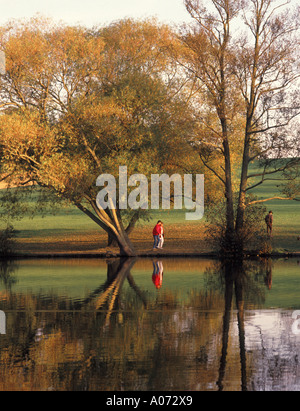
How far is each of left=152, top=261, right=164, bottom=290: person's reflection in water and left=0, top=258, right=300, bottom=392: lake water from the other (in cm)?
7

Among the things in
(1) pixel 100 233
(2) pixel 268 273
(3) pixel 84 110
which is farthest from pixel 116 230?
(1) pixel 100 233

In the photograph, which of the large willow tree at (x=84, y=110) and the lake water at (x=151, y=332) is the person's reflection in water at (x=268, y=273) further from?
the large willow tree at (x=84, y=110)

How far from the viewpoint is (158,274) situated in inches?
1099

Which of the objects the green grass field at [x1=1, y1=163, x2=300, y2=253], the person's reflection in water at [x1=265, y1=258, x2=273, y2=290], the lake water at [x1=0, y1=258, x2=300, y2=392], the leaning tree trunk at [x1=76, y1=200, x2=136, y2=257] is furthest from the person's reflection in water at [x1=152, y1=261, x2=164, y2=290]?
the green grass field at [x1=1, y1=163, x2=300, y2=253]

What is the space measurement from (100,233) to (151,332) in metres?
40.2

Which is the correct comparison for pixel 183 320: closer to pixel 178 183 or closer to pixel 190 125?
pixel 190 125

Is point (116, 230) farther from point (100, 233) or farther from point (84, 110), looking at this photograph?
point (100, 233)

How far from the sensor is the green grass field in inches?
1756

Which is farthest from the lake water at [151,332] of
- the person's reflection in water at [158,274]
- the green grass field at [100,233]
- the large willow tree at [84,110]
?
the green grass field at [100,233]

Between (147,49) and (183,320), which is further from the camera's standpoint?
(147,49)

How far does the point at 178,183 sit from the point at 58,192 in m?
7.38
